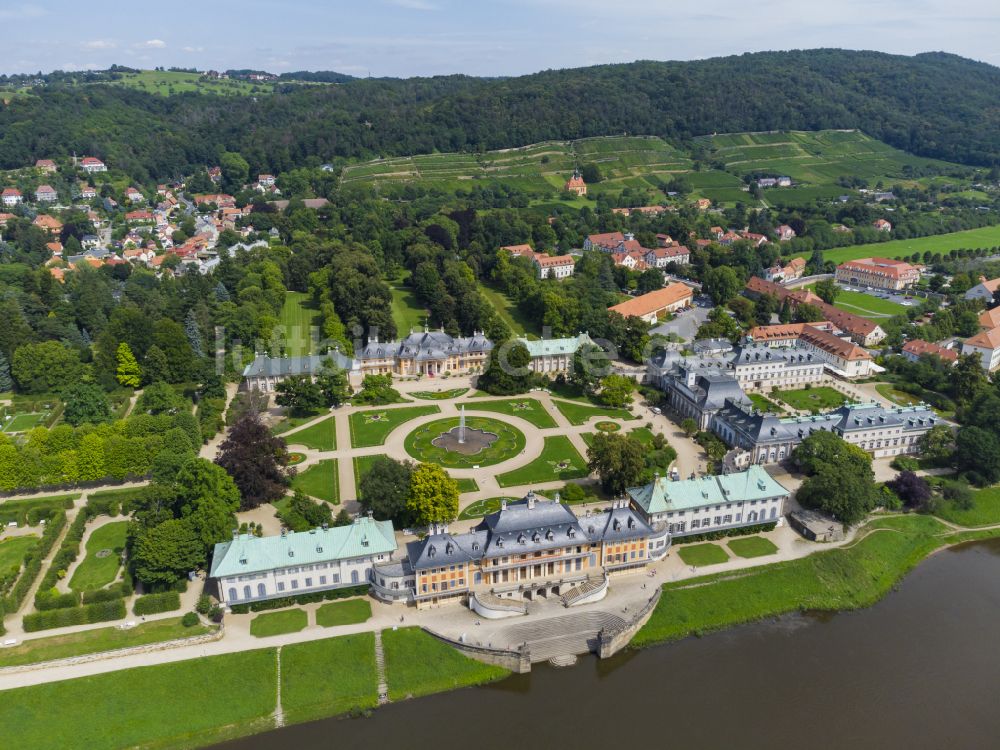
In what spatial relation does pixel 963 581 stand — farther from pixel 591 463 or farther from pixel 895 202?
pixel 895 202

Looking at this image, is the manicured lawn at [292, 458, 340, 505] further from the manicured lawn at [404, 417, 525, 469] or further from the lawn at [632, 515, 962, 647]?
the lawn at [632, 515, 962, 647]

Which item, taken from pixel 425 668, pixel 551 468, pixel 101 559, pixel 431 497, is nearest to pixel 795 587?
pixel 551 468

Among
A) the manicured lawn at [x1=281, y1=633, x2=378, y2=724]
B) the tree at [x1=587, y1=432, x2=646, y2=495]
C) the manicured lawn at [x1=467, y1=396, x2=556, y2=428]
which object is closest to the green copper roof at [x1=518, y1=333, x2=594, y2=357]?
the manicured lawn at [x1=467, y1=396, x2=556, y2=428]

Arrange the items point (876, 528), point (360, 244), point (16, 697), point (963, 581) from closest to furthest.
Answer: point (16, 697)
point (963, 581)
point (876, 528)
point (360, 244)

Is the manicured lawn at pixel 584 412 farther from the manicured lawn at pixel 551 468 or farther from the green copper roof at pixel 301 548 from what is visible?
the green copper roof at pixel 301 548

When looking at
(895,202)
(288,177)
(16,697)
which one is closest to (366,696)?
(16,697)

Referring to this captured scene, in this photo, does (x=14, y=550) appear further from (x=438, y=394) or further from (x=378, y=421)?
→ (x=438, y=394)
